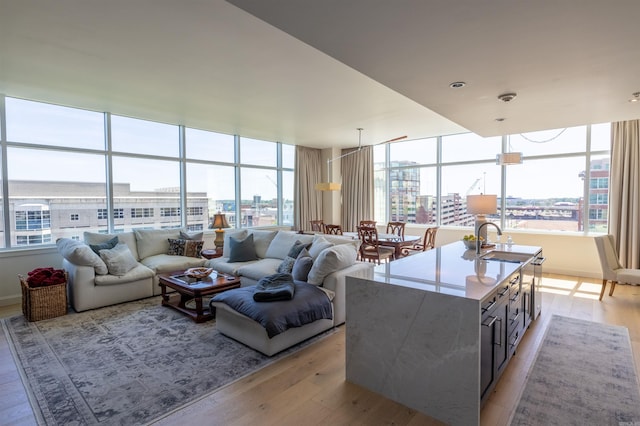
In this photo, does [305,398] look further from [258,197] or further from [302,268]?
[258,197]

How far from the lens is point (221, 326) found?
11.2 feet

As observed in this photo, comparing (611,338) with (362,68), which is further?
(611,338)

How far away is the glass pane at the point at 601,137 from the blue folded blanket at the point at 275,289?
599 cm

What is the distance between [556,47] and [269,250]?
424cm

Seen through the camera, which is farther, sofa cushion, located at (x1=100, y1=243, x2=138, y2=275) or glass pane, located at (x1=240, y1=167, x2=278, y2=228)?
glass pane, located at (x1=240, y1=167, x2=278, y2=228)

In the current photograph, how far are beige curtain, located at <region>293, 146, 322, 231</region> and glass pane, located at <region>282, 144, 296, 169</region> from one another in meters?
0.13

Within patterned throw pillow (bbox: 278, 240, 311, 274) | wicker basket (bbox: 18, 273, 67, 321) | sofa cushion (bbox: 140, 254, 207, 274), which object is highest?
patterned throw pillow (bbox: 278, 240, 311, 274)

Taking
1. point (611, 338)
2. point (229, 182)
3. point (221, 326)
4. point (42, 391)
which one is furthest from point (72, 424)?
point (229, 182)

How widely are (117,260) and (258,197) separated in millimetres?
3875

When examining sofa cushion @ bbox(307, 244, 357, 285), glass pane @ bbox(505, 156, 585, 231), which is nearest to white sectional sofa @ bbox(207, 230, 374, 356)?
sofa cushion @ bbox(307, 244, 357, 285)

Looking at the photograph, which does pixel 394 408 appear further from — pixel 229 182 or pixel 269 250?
pixel 229 182

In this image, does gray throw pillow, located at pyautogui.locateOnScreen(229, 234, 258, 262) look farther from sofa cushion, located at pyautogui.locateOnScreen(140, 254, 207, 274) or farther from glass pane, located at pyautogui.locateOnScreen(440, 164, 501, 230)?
glass pane, located at pyautogui.locateOnScreen(440, 164, 501, 230)

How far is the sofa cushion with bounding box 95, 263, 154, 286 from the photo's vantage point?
4289mm

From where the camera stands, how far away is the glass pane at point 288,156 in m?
8.54
